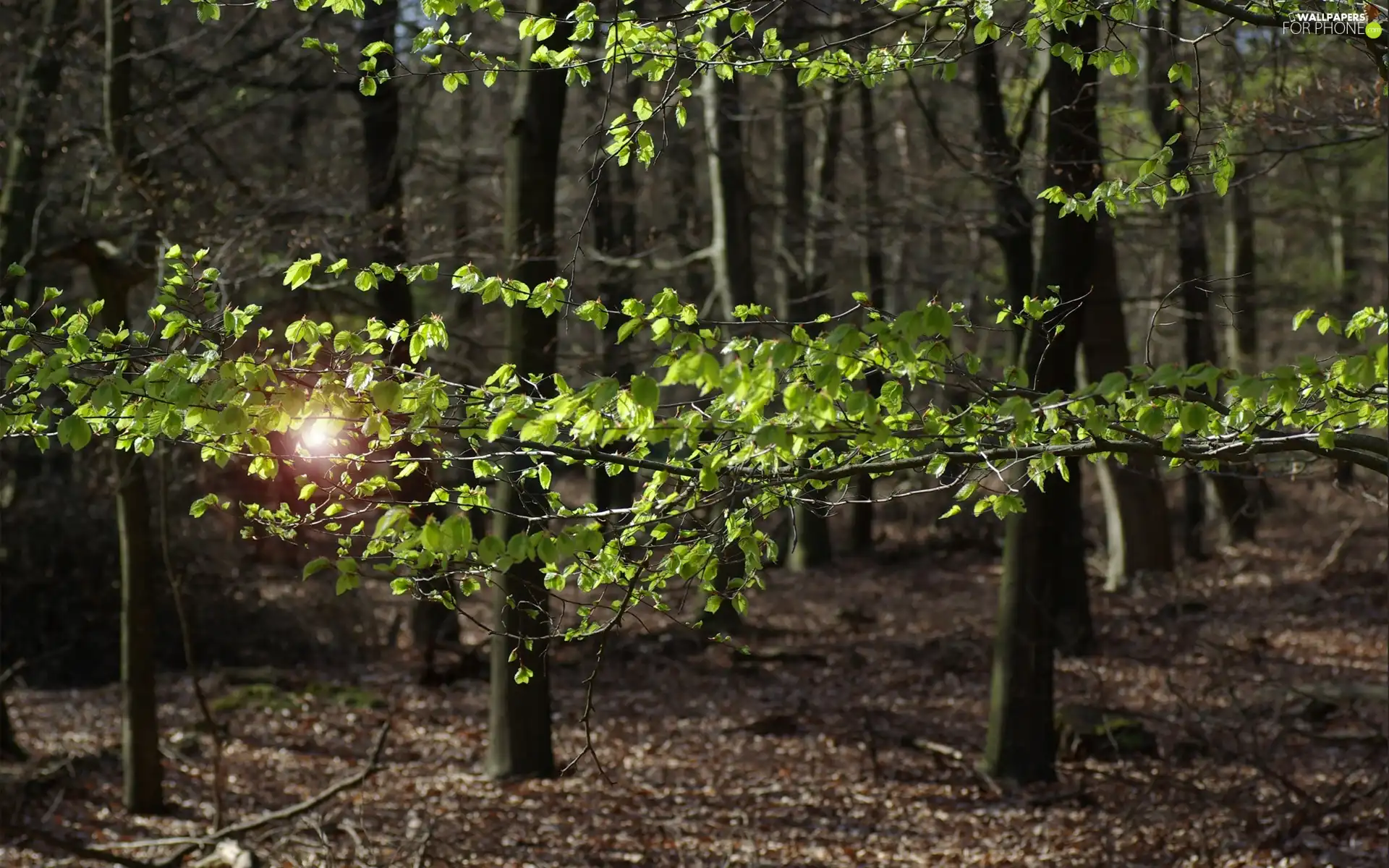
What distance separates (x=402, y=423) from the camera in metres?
3.55

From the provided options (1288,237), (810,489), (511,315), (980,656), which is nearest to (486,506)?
(810,489)

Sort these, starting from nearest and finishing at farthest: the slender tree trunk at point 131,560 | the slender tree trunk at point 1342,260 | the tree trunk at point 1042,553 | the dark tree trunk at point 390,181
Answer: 1. the tree trunk at point 1042,553
2. the slender tree trunk at point 131,560
3. the dark tree trunk at point 390,181
4. the slender tree trunk at point 1342,260

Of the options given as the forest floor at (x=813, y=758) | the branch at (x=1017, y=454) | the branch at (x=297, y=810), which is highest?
the branch at (x=1017, y=454)

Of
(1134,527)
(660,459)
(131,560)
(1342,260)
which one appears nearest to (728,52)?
(660,459)

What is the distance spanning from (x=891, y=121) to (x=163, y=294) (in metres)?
11.0

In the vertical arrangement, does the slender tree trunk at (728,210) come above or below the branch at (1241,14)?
above

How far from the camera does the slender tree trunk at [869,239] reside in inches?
487

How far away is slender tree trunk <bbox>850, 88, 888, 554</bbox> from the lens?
12.4 meters

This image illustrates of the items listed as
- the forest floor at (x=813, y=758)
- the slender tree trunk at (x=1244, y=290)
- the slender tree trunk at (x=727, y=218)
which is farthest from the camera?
the slender tree trunk at (x=1244, y=290)

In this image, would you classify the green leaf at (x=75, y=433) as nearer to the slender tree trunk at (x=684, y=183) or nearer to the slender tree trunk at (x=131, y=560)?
the slender tree trunk at (x=131, y=560)

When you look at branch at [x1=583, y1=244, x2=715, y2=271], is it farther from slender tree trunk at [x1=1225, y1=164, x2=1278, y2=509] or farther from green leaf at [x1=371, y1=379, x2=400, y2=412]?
green leaf at [x1=371, y1=379, x2=400, y2=412]

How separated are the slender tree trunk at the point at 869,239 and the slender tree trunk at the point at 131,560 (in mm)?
5559

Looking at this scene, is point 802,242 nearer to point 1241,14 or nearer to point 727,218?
point 727,218

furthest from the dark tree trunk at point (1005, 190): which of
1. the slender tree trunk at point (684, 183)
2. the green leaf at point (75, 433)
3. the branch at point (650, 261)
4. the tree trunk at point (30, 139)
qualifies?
the slender tree trunk at point (684, 183)
